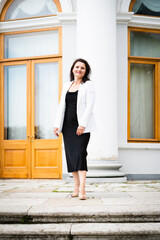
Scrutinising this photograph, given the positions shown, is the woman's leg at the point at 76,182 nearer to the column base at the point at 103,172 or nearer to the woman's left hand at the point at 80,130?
the woman's left hand at the point at 80,130

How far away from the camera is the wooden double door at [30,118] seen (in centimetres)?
704

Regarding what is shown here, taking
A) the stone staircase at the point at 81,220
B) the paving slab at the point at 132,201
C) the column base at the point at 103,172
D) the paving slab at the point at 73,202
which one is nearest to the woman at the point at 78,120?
the paving slab at the point at 73,202

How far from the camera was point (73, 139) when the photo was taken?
12.4 ft

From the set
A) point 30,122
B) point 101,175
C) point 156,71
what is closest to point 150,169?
point 101,175

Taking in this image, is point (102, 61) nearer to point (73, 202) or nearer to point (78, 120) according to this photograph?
point (78, 120)

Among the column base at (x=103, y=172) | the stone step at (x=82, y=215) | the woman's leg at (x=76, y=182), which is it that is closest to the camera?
the stone step at (x=82, y=215)

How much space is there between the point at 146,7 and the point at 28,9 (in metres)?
2.98

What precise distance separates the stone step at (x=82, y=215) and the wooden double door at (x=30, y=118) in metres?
3.90

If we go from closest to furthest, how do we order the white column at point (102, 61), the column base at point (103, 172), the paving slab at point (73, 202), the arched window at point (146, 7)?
the paving slab at point (73, 202), the column base at point (103, 172), the white column at point (102, 61), the arched window at point (146, 7)

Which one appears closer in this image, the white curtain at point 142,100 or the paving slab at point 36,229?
the paving slab at point 36,229

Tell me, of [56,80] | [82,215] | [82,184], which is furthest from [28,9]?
[82,215]

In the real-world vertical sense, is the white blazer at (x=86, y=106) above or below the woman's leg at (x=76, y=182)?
above

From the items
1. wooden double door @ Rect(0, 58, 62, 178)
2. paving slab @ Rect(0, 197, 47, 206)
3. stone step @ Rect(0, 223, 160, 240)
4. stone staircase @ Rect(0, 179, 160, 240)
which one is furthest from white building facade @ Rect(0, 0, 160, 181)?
stone step @ Rect(0, 223, 160, 240)

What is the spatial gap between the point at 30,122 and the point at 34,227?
462 centimetres
